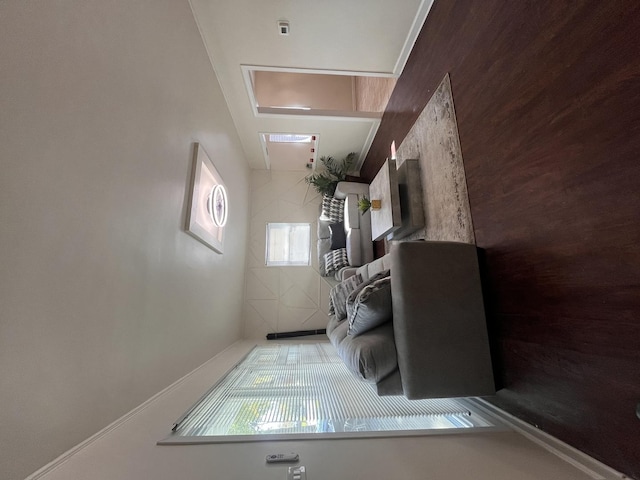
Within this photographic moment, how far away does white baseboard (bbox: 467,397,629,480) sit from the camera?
0.87m

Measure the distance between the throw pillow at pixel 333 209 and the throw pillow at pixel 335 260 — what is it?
0.56m

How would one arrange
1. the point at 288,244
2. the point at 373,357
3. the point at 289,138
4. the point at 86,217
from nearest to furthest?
the point at 86,217 < the point at 373,357 < the point at 289,138 < the point at 288,244

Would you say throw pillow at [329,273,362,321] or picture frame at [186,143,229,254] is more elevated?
picture frame at [186,143,229,254]

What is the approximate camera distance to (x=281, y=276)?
4.78 meters

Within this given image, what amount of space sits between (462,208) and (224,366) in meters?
2.36

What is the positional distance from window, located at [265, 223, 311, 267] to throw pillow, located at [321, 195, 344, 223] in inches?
25.6

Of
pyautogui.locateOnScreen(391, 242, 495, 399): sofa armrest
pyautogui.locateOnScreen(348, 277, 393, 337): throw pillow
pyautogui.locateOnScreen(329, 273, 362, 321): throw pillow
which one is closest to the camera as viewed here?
pyautogui.locateOnScreen(391, 242, 495, 399): sofa armrest

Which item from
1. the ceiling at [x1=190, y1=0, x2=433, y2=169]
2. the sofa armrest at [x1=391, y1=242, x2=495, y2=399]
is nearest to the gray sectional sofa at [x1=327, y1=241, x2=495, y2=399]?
the sofa armrest at [x1=391, y1=242, x2=495, y2=399]

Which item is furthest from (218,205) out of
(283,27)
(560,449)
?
(560,449)

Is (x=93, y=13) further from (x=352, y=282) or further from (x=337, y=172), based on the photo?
(x=337, y=172)

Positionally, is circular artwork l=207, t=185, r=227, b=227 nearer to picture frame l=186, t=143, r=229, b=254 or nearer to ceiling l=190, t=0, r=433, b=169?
picture frame l=186, t=143, r=229, b=254

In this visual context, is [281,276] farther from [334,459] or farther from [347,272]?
[334,459]

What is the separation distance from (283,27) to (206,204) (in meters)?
1.81

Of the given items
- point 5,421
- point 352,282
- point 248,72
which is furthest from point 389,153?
point 5,421
